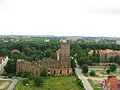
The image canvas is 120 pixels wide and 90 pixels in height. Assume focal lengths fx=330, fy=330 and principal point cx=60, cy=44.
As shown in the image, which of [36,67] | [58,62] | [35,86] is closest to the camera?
[35,86]

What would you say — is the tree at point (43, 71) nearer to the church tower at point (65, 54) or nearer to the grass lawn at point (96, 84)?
the church tower at point (65, 54)

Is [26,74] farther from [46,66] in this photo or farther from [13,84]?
[13,84]

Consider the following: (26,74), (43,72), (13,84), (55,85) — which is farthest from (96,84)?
(26,74)

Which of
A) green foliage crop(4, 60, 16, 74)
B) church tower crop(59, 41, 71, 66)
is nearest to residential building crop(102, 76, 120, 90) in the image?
church tower crop(59, 41, 71, 66)

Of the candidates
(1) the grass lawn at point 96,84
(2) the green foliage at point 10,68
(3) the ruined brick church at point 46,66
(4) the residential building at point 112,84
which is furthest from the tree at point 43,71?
(4) the residential building at point 112,84

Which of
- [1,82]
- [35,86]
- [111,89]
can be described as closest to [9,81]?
[1,82]

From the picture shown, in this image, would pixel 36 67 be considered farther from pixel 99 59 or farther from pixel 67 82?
pixel 99 59

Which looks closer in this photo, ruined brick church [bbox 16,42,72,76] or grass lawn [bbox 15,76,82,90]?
grass lawn [bbox 15,76,82,90]

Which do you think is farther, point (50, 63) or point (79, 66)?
point (79, 66)

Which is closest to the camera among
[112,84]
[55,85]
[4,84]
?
[112,84]

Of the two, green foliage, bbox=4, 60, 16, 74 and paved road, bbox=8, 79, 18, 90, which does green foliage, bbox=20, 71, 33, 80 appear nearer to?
green foliage, bbox=4, 60, 16, 74

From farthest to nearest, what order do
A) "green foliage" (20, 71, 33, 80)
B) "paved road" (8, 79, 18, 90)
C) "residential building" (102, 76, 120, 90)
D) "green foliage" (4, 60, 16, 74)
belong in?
1. "green foliage" (4, 60, 16, 74)
2. "green foliage" (20, 71, 33, 80)
3. "paved road" (8, 79, 18, 90)
4. "residential building" (102, 76, 120, 90)
